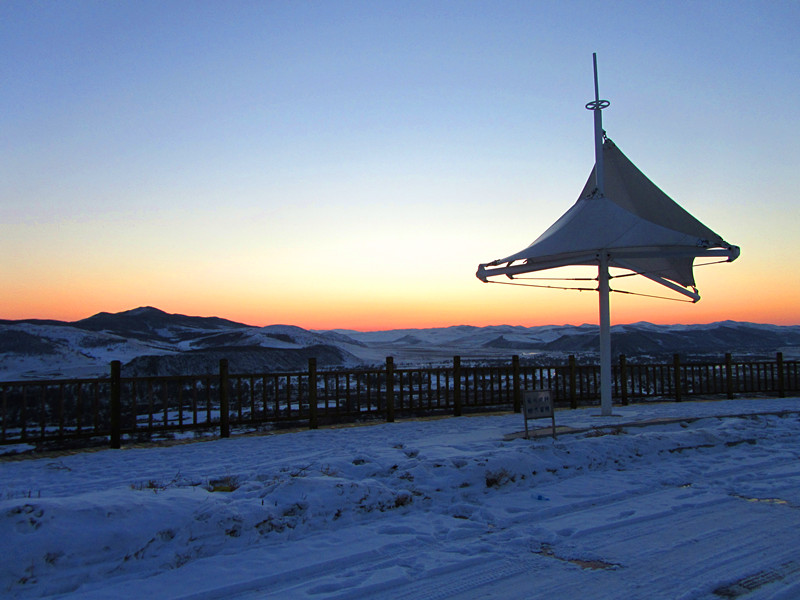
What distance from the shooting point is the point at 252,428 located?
11.7 metres

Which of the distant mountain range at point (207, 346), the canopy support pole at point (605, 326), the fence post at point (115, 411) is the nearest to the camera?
the fence post at point (115, 411)

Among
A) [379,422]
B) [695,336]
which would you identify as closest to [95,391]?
[379,422]

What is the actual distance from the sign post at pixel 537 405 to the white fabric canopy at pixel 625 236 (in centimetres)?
374

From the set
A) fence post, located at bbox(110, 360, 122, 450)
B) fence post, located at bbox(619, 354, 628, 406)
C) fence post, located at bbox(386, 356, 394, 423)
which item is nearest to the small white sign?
fence post, located at bbox(386, 356, 394, 423)

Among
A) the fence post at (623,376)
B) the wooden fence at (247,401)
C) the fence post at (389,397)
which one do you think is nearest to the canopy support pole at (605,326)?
the wooden fence at (247,401)

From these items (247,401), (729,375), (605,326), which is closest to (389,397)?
(605,326)

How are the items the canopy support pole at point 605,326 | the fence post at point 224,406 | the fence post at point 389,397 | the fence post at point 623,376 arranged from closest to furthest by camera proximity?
the fence post at point 224,406 < the canopy support pole at point 605,326 < the fence post at point 389,397 < the fence post at point 623,376

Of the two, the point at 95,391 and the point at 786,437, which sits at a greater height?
the point at 95,391

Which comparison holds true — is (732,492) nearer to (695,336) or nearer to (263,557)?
(263,557)

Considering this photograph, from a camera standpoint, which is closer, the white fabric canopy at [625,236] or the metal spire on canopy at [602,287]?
the white fabric canopy at [625,236]

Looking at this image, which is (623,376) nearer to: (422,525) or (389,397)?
(389,397)

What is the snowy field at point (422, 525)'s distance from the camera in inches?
129

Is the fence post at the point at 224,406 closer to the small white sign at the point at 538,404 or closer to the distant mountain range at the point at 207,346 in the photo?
the small white sign at the point at 538,404

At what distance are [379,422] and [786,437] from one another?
6.94 m
